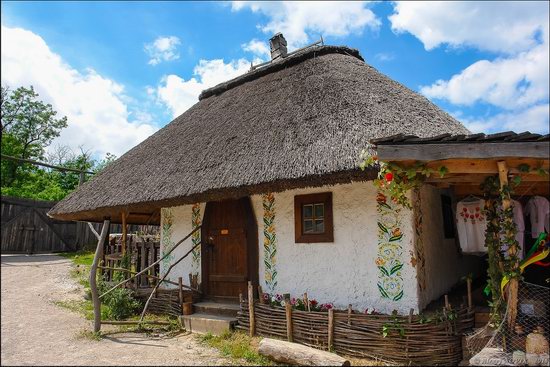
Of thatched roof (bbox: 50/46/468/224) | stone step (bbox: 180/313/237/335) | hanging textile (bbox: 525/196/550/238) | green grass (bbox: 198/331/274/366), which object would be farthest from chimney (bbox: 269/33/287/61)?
green grass (bbox: 198/331/274/366)

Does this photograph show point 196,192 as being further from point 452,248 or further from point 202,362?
point 452,248

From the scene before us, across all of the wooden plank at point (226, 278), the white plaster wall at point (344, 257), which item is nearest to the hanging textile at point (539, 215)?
the white plaster wall at point (344, 257)

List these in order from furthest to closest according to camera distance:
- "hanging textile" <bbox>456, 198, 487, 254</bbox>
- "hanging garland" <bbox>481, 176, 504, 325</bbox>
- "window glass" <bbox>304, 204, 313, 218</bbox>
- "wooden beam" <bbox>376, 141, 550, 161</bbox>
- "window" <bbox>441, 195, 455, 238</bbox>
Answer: "window" <bbox>441, 195, 455, 238</bbox>, "window glass" <bbox>304, 204, 313, 218</bbox>, "hanging textile" <bbox>456, 198, 487, 254</bbox>, "hanging garland" <bbox>481, 176, 504, 325</bbox>, "wooden beam" <bbox>376, 141, 550, 161</bbox>

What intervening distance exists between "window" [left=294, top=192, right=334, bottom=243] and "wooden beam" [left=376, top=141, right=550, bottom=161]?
5.97ft

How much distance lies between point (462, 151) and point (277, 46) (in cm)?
794

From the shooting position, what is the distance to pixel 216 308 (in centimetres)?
640

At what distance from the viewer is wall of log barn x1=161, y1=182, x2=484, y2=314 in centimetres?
501

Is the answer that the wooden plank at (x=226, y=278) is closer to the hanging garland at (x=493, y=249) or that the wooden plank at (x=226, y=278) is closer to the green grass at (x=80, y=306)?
the green grass at (x=80, y=306)

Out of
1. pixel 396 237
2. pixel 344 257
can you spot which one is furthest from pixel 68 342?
pixel 396 237

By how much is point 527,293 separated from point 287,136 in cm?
360

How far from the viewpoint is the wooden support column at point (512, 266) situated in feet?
12.5

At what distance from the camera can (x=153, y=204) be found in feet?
22.0

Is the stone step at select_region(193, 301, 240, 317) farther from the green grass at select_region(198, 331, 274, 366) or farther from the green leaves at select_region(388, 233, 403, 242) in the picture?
the green leaves at select_region(388, 233, 403, 242)

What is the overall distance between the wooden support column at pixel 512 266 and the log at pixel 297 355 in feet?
5.63
